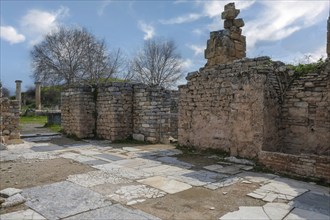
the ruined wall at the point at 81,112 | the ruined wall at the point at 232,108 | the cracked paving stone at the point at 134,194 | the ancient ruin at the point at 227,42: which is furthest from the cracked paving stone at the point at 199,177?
the ruined wall at the point at 81,112

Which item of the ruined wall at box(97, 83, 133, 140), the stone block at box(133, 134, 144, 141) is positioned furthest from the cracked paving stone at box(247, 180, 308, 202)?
the ruined wall at box(97, 83, 133, 140)

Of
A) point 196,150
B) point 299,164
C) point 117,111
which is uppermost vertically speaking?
point 117,111

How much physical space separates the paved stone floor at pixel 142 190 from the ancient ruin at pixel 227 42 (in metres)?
3.84

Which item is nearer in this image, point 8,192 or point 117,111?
point 8,192

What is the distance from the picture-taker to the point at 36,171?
20.9ft

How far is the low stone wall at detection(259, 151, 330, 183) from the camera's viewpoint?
18.2ft

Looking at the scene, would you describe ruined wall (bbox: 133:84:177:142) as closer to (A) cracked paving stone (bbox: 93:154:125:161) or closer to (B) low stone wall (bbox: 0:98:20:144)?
(A) cracked paving stone (bbox: 93:154:125:161)

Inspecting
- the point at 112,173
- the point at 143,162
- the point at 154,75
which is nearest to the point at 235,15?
the point at 143,162

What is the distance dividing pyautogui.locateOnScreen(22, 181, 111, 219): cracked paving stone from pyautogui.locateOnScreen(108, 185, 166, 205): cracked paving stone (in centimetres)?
23

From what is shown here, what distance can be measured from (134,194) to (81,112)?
8081mm

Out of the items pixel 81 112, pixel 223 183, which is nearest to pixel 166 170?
pixel 223 183

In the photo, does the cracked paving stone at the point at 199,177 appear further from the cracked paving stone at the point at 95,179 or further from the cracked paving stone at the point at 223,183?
the cracked paving stone at the point at 95,179

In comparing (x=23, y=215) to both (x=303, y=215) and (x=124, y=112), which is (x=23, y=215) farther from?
(x=124, y=112)

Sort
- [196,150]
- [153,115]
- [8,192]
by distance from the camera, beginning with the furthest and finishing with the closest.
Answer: [153,115] → [196,150] → [8,192]
